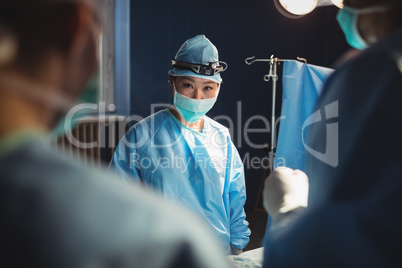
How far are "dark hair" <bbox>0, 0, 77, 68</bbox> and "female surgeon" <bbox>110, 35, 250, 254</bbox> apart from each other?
1.22 m

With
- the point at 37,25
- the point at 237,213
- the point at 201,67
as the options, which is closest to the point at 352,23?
the point at 37,25

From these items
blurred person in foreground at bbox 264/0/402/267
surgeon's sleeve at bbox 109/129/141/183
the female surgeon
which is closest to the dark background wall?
the female surgeon

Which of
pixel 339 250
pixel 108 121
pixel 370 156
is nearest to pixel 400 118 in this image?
pixel 370 156

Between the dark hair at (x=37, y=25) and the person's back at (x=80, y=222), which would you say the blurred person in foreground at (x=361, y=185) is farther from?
the dark hair at (x=37, y=25)

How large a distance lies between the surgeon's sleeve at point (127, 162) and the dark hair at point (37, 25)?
1208 millimetres

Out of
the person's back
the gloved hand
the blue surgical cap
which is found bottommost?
the gloved hand

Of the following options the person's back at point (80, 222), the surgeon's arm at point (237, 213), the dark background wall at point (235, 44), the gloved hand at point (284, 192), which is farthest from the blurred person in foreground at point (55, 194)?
the dark background wall at point (235, 44)

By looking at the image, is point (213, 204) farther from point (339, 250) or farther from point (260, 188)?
point (260, 188)

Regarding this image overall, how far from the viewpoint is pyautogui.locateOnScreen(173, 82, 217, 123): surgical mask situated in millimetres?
1805

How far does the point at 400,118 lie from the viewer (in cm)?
60

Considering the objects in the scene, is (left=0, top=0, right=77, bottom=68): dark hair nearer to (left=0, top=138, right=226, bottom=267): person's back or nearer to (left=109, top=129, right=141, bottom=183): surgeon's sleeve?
(left=0, top=138, right=226, bottom=267): person's back

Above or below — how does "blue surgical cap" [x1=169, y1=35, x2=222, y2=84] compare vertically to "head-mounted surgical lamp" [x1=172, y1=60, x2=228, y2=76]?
above

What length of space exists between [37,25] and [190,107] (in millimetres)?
1386

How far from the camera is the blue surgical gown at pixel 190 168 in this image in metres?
1.64
